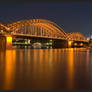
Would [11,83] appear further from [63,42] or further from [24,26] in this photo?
[63,42]

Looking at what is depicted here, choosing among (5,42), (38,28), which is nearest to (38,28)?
(38,28)

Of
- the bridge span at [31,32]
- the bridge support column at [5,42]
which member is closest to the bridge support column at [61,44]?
the bridge span at [31,32]

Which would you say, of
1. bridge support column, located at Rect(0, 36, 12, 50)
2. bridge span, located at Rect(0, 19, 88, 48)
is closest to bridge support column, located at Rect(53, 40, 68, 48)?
bridge span, located at Rect(0, 19, 88, 48)

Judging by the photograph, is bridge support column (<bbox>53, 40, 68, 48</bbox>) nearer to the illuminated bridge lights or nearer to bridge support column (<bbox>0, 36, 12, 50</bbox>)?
the illuminated bridge lights

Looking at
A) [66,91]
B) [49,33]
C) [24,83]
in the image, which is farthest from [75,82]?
[49,33]

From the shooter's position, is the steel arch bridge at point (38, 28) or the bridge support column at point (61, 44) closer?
the steel arch bridge at point (38, 28)

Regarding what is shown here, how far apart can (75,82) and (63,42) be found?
47398 millimetres

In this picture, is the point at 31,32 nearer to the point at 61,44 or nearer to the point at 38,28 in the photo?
the point at 38,28

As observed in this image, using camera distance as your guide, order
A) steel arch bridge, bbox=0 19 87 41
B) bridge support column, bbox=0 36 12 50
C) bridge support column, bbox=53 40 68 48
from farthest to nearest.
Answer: bridge support column, bbox=53 40 68 48
steel arch bridge, bbox=0 19 87 41
bridge support column, bbox=0 36 12 50

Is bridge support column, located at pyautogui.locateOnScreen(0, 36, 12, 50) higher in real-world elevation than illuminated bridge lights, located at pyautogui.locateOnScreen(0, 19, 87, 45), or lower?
lower

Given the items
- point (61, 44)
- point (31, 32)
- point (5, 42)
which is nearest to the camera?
point (5, 42)

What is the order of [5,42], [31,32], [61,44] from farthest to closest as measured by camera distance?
[61,44] < [31,32] < [5,42]

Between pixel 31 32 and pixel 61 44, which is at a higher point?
pixel 31 32

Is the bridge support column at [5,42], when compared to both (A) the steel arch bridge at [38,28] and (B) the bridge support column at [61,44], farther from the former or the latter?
(B) the bridge support column at [61,44]
